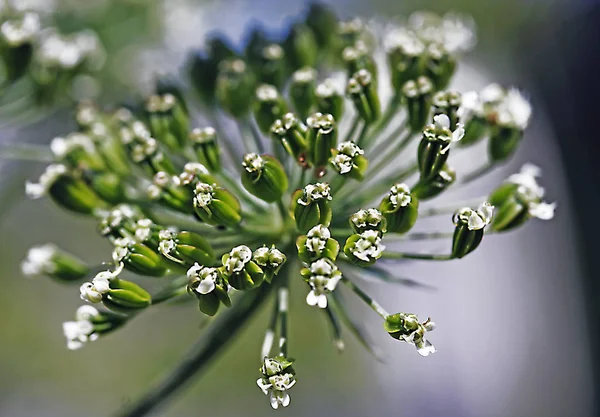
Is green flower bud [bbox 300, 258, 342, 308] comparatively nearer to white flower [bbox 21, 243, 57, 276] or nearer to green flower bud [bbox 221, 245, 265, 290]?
green flower bud [bbox 221, 245, 265, 290]

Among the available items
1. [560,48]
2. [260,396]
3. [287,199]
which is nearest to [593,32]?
[560,48]

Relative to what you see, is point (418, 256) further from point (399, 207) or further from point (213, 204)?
point (213, 204)

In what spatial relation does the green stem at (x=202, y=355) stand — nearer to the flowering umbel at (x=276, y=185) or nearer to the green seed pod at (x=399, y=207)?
the flowering umbel at (x=276, y=185)

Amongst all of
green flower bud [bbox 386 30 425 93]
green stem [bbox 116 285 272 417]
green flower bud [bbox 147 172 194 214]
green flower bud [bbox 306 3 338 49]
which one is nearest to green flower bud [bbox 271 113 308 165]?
green flower bud [bbox 147 172 194 214]

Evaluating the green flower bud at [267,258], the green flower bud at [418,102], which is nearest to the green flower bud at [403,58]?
the green flower bud at [418,102]

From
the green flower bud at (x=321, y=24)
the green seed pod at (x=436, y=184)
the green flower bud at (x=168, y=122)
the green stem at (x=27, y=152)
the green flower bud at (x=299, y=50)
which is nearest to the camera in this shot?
the green seed pod at (x=436, y=184)

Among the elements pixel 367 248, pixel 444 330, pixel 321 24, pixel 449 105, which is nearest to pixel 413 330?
pixel 367 248

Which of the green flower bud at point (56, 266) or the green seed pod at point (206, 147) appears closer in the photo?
the green seed pod at point (206, 147)
